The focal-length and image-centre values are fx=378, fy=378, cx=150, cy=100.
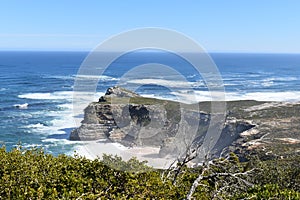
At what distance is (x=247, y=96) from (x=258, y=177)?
61.5 meters

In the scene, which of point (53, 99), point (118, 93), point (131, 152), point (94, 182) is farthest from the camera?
point (53, 99)

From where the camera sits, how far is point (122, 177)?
388 inches

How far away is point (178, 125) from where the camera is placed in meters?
45.2

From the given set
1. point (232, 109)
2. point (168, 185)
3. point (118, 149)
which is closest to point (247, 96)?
point (232, 109)

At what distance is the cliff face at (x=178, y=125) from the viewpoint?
1535 inches

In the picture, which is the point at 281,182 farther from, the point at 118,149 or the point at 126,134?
the point at 126,134

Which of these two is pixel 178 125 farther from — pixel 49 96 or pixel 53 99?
pixel 49 96

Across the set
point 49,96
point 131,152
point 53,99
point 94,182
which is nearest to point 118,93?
point 131,152

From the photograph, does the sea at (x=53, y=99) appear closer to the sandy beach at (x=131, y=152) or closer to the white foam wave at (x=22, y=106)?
the white foam wave at (x=22, y=106)

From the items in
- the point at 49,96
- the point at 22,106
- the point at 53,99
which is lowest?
the point at 22,106

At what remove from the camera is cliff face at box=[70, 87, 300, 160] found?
3900 centimetres

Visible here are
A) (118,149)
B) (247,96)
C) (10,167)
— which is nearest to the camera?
(10,167)

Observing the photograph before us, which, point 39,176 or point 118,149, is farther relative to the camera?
point 118,149

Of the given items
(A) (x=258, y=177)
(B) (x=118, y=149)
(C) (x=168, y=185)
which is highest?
(C) (x=168, y=185)
